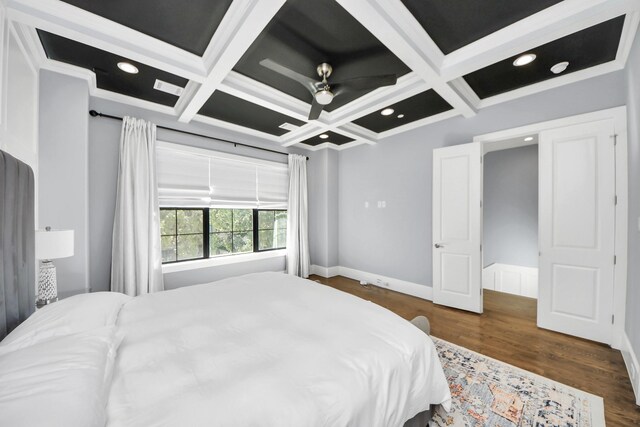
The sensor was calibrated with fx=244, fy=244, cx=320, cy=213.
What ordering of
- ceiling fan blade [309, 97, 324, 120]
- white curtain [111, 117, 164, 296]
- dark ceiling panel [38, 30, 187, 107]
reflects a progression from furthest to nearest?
white curtain [111, 117, 164, 296] → ceiling fan blade [309, 97, 324, 120] → dark ceiling panel [38, 30, 187, 107]

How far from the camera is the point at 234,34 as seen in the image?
72.4 inches

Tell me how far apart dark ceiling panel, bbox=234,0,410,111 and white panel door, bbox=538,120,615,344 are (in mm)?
1963

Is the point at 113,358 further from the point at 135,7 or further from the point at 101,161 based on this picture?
the point at 101,161

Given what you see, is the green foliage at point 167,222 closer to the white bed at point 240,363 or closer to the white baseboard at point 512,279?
the white bed at point 240,363

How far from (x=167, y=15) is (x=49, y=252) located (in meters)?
1.98

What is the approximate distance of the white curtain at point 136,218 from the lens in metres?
2.91

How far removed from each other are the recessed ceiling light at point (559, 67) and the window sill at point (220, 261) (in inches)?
171

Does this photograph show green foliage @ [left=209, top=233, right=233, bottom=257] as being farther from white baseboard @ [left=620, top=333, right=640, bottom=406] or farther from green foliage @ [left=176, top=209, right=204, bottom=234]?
white baseboard @ [left=620, top=333, right=640, bottom=406]

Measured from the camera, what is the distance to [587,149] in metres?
2.50

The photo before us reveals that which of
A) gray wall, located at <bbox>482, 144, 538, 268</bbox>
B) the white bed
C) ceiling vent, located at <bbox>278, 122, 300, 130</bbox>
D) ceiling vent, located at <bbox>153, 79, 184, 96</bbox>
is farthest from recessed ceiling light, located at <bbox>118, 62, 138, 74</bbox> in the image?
gray wall, located at <bbox>482, 144, 538, 268</bbox>

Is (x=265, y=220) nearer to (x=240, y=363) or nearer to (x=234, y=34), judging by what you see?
(x=234, y=34)

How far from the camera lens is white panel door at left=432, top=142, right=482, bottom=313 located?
10.5ft

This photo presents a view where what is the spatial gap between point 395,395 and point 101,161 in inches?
148

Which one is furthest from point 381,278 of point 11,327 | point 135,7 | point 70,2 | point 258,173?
point 70,2
